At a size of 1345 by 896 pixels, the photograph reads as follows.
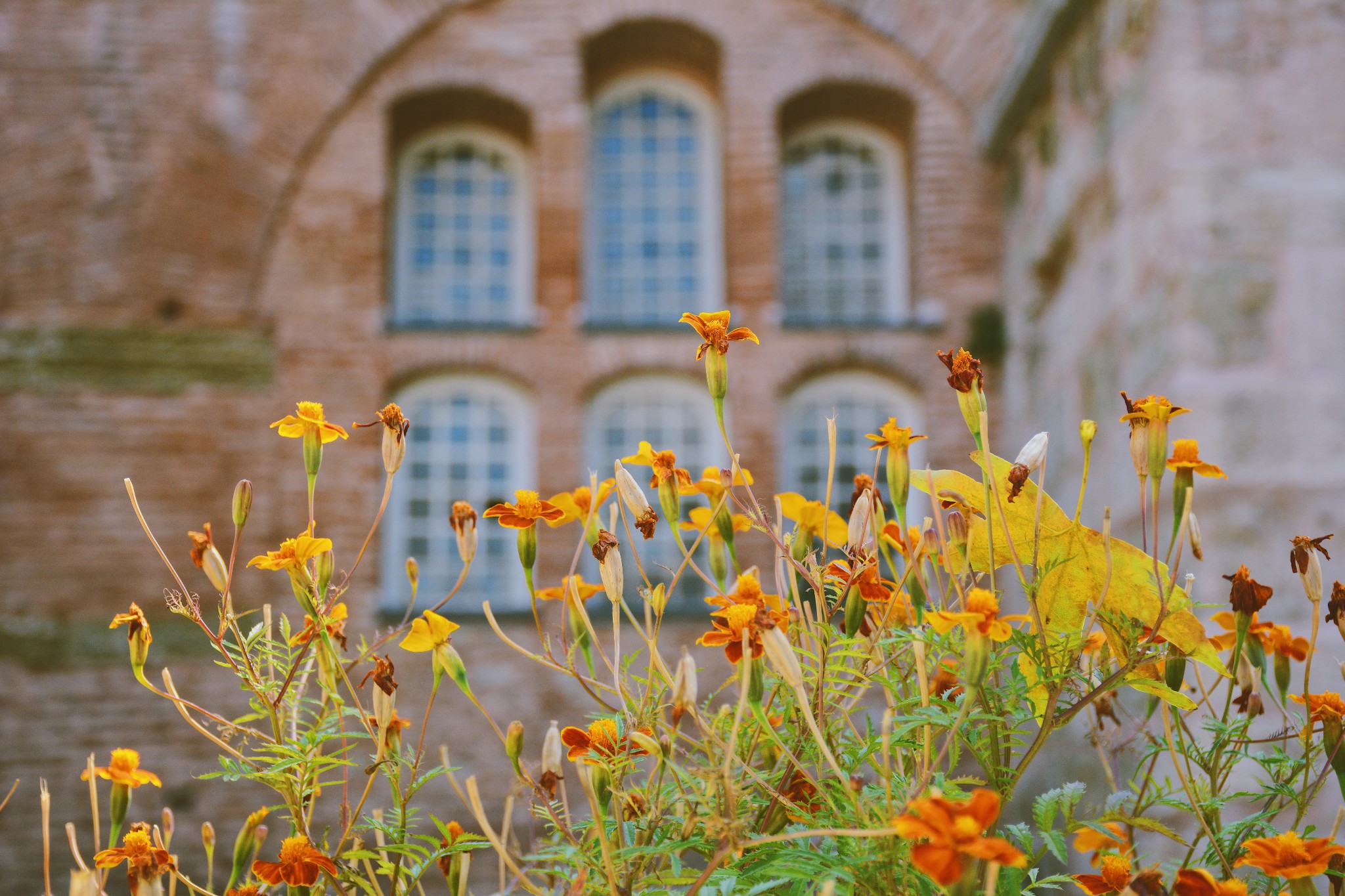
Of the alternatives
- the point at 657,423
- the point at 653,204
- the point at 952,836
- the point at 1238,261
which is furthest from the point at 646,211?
→ the point at 952,836

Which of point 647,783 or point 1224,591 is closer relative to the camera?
point 647,783

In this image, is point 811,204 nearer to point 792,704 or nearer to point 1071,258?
point 1071,258

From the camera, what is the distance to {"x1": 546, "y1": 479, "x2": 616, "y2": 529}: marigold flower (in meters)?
1.30

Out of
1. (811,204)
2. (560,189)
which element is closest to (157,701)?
(560,189)

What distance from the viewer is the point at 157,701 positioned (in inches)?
243

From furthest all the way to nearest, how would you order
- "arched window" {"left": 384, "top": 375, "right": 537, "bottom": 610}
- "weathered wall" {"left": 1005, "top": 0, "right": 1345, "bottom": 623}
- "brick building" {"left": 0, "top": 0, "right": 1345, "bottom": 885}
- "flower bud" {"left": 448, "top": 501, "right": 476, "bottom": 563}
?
"arched window" {"left": 384, "top": 375, "right": 537, "bottom": 610} < "brick building" {"left": 0, "top": 0, "right": 1345, "bottom": 885} < "weathered wall" {"left": 1005, "top": 0, "right": 1345, "bottom": 623} < "flower bud" {"left": 448, "top": 501, "right": 476, "bottom": 563}

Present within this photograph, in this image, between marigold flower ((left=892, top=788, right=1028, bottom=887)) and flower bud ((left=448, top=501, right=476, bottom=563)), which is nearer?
marigold flower ((left=892, top=788, right=1028, bottom=887))

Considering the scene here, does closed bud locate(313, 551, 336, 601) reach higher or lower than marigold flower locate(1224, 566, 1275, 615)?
higher

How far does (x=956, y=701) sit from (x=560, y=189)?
248 inches

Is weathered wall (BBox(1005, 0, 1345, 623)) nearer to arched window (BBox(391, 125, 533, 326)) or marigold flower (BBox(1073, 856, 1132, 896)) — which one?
marigold flower (BBox(1073, 856, 1132, 896))

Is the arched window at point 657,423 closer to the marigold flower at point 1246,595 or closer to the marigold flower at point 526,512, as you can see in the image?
the marigold flower at point 526,512

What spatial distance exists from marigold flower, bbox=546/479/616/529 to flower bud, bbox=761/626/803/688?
0.37m

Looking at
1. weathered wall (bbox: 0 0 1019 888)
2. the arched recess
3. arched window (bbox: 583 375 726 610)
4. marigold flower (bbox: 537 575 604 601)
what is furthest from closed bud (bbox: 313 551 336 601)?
the arched recess

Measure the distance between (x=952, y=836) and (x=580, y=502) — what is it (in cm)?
65
